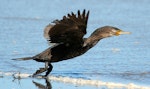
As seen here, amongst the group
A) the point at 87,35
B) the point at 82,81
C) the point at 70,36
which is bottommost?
the point at 82,81

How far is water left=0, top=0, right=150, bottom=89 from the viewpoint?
9.55 meters

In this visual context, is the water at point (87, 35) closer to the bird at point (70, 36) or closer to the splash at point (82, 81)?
the splash at point (82, 81)

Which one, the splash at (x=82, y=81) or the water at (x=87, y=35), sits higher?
the water at (x=87, y=35)

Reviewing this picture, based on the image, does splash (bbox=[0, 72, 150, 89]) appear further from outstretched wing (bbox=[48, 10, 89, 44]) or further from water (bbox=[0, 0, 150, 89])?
outstretched wing (bbox=[48, 10, 89, 44])

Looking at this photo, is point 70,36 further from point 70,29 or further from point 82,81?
point 82,81

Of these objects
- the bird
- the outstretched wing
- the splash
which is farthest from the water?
the outstretched wing

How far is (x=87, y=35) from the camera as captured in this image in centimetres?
1305

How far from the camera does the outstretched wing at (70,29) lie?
8.19 meters

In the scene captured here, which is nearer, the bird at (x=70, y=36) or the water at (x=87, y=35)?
the bird at (x=70, y=36)

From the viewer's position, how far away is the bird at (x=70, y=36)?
8.23 metres

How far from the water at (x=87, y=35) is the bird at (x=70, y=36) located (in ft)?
1.41

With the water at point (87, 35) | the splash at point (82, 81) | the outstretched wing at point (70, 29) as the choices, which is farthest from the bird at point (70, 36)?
the water at point (87, 35)

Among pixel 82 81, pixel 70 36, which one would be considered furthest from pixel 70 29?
pixel 82 81

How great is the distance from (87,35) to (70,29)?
4.68 metres
